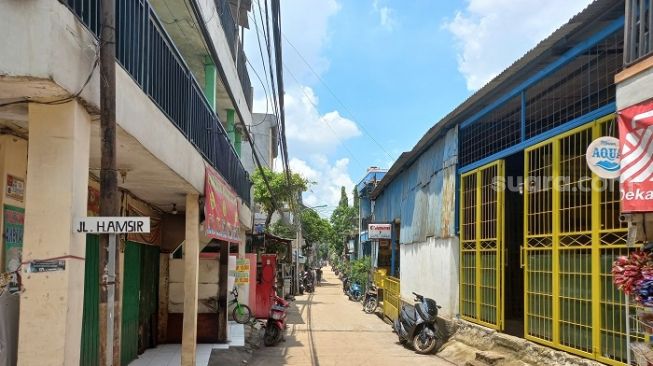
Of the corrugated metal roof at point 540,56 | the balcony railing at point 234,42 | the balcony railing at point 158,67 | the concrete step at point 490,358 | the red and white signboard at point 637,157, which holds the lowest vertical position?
the concrete step at point 490,358

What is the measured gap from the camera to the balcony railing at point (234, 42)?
14138mm

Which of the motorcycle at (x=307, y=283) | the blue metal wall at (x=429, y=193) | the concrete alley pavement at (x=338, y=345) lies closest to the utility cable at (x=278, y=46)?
the blue metal wall at (x=429, y=193)

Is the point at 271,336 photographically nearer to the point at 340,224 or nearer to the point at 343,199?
the point at 340,224

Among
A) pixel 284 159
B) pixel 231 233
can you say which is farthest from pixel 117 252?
pixel 284 159

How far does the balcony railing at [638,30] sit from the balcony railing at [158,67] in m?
4.78

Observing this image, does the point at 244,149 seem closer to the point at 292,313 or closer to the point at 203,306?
the point at 292,313

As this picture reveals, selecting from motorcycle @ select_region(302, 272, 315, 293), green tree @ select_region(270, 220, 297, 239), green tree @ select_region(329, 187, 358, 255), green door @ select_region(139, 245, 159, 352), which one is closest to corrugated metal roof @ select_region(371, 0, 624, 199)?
green door @ select_region(139, 245, 159, 352)

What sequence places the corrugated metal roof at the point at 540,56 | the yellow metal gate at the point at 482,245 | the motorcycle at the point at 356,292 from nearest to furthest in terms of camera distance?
the corrugated metal roof at the point at 540,56, the yellow metal gate at the point at 482,245, the motorcycle at the point at 356,292

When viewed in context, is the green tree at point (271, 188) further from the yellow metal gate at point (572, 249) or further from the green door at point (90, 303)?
the green door at point (90, 303)

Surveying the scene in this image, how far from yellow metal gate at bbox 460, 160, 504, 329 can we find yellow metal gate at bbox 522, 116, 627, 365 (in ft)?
3.55

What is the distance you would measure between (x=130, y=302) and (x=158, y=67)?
4.91m

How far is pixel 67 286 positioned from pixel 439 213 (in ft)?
35.8

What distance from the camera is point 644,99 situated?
555cm

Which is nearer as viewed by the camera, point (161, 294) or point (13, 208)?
point (13, 208)
